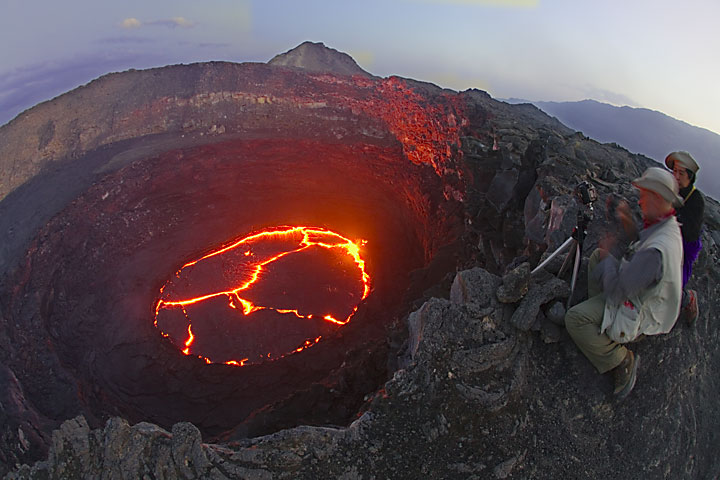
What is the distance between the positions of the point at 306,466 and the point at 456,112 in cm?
1422

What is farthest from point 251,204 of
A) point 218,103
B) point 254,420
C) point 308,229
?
point 254,420

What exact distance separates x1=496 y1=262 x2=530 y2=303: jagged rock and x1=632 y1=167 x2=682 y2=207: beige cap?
172 cm

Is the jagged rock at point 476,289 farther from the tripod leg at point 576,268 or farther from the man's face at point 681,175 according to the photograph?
the man's face at point 681,175

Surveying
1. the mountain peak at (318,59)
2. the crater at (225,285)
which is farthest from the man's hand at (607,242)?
the mountain peak at (318,59)

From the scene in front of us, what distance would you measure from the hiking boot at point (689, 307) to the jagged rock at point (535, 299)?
169cm

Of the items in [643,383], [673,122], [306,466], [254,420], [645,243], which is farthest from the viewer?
[673,122]

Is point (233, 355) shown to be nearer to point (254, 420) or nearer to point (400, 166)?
point (254, 420)

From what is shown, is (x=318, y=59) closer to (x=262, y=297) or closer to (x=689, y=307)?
(x=262, y=297)

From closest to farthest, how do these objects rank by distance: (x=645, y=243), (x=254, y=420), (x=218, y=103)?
1. (x=645, y=243)
2. (x=254, y=420)
3. (x=218, y=103)

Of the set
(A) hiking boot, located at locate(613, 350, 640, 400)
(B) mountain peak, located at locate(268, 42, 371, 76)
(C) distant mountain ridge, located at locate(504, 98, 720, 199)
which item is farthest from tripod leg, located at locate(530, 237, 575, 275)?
(B) mountain peak, located at locate(268, 42, 371, 76)

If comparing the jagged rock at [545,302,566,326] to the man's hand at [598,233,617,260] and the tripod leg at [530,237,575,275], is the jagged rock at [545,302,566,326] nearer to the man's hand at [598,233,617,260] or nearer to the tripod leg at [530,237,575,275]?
the tripod leg at [530,237,575,275]

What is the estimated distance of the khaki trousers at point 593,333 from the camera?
4802 millimetres

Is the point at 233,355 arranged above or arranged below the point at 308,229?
below

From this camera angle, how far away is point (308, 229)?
17453 millimetres
